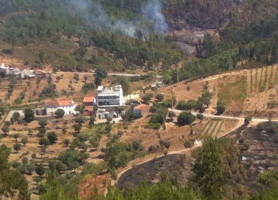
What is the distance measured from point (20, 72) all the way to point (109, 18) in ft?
172

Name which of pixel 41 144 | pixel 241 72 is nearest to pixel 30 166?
pixel 41 144

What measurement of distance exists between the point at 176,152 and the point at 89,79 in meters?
47.8

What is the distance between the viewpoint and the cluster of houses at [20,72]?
99.5m

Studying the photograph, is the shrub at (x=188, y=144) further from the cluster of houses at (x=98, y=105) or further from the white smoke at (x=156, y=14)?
the white smoke at (x=156, y=14)

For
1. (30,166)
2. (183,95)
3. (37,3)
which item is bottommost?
(30,166)

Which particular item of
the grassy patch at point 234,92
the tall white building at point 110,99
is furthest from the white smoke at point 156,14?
the grassy patch at point 234,92

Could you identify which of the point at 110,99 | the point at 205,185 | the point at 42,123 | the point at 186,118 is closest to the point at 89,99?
the point at 110,99

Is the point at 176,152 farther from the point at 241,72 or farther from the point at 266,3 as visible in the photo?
the point at 266,3

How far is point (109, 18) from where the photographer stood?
147 metres

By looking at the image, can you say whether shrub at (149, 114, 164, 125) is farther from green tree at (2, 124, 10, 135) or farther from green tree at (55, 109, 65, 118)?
green tree at (2, 124, 10, 135)

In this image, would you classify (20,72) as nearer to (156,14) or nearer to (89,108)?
(89,108)

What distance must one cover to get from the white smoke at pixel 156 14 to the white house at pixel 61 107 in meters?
74.4

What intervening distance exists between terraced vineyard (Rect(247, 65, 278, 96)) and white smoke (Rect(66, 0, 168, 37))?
65207mm

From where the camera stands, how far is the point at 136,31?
142 metres
